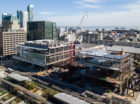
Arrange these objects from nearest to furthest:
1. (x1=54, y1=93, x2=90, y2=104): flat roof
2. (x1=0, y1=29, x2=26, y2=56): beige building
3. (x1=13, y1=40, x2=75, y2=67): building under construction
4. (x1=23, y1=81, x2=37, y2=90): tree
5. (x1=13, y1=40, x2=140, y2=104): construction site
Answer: (x1=54, y1=93, x2=90, y2=104): flat roof < (x1=13, y1=40, x2=140, y2=104): construction site < (x1=23, y1=81, x2=37, y2=90): tree < (x1=13, y1=40, x2=75, y2=67): building under construction < (x1=0, y1=29, x2=26, y2=56): beige building

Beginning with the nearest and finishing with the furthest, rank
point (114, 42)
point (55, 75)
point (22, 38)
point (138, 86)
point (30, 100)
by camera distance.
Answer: point (30, 100), point (138, 86), point (55, 75), point (22, 38), point (114, 42)

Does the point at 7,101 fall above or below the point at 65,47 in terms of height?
below

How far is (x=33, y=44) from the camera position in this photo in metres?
92.8

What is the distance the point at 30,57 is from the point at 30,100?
46717 mm

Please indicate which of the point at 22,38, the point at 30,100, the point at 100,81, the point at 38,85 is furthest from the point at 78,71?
the point at 22,38

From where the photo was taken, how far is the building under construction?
3376 inches

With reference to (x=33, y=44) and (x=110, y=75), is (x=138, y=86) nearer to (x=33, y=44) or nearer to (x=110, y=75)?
(x=110, y=75)

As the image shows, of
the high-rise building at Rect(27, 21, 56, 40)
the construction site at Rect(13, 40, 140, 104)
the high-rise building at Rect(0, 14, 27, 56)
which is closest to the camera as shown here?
the construction site at Rect(13, 40, 140, 104)

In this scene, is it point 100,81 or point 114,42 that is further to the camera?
point 114,42

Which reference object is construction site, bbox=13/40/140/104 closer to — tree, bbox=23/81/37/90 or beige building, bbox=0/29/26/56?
tree, bbox=23/81/37/90

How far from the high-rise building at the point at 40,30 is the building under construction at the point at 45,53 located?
47526mm

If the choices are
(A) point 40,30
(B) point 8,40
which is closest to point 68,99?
(B) point 8,40

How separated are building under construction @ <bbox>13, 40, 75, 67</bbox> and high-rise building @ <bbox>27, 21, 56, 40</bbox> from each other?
47.5 metres

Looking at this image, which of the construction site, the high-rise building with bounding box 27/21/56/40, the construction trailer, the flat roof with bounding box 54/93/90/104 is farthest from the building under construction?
the high-rise building with bounding box 27/21/56/40
